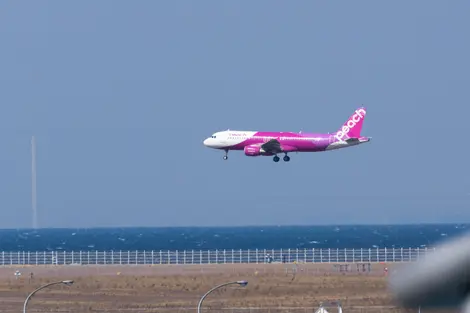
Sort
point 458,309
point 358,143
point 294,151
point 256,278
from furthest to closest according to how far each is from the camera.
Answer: point 294,151
point 358,143
point 256,278
point 458,309

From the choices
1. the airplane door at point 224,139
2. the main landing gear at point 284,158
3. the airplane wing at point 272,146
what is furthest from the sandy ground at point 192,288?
the airplane door at point 224,139

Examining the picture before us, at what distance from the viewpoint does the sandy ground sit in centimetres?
6625

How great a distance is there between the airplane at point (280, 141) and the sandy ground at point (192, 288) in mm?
15355

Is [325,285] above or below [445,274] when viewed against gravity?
below

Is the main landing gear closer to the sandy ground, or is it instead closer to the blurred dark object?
the sandy ground

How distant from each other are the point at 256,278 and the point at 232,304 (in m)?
13.4

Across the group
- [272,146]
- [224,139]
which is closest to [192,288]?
[272,146]

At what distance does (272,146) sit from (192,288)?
30.4 metres

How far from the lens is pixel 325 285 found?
76188mm

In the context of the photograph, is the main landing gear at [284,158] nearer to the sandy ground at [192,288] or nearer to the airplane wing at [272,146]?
the airplane wing at [272,146]

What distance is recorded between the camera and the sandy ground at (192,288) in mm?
66250

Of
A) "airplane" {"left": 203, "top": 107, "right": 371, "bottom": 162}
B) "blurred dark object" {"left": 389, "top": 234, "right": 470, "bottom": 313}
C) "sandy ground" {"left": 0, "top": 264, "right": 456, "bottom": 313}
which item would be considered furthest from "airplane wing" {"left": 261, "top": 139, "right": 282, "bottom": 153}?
"blurred dark object" {"left": 389, "top": 234, "right": 470, "bottom": 313}

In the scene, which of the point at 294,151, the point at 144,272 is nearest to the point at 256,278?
the point at 144,272

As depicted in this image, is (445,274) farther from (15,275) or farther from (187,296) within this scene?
(15,275)
